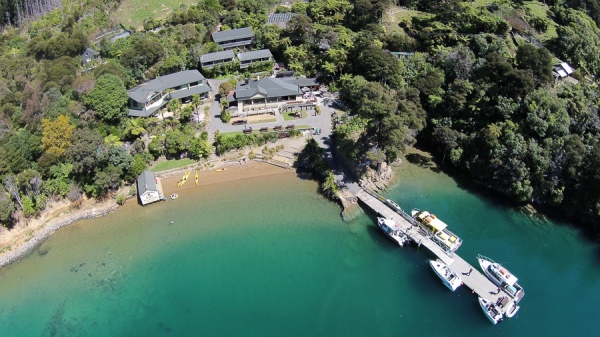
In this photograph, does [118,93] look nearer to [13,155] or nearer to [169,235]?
[13,155]

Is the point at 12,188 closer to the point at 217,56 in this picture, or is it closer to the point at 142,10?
the point at 217,56

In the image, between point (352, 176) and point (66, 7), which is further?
point (66, 7)

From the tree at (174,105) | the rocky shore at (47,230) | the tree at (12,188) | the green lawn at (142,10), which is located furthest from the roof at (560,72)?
the green lawn at (142,10)

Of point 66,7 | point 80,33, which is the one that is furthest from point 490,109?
point 66,7

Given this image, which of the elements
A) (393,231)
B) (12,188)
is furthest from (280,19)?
(12,188)

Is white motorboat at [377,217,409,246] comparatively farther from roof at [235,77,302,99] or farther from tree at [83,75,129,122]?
tree at [83,75,129,122]

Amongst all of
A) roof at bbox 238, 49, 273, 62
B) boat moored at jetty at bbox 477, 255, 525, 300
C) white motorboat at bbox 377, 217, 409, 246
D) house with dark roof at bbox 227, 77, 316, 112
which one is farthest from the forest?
boat moored at jetty at bbox 477, 255, 525, 300
